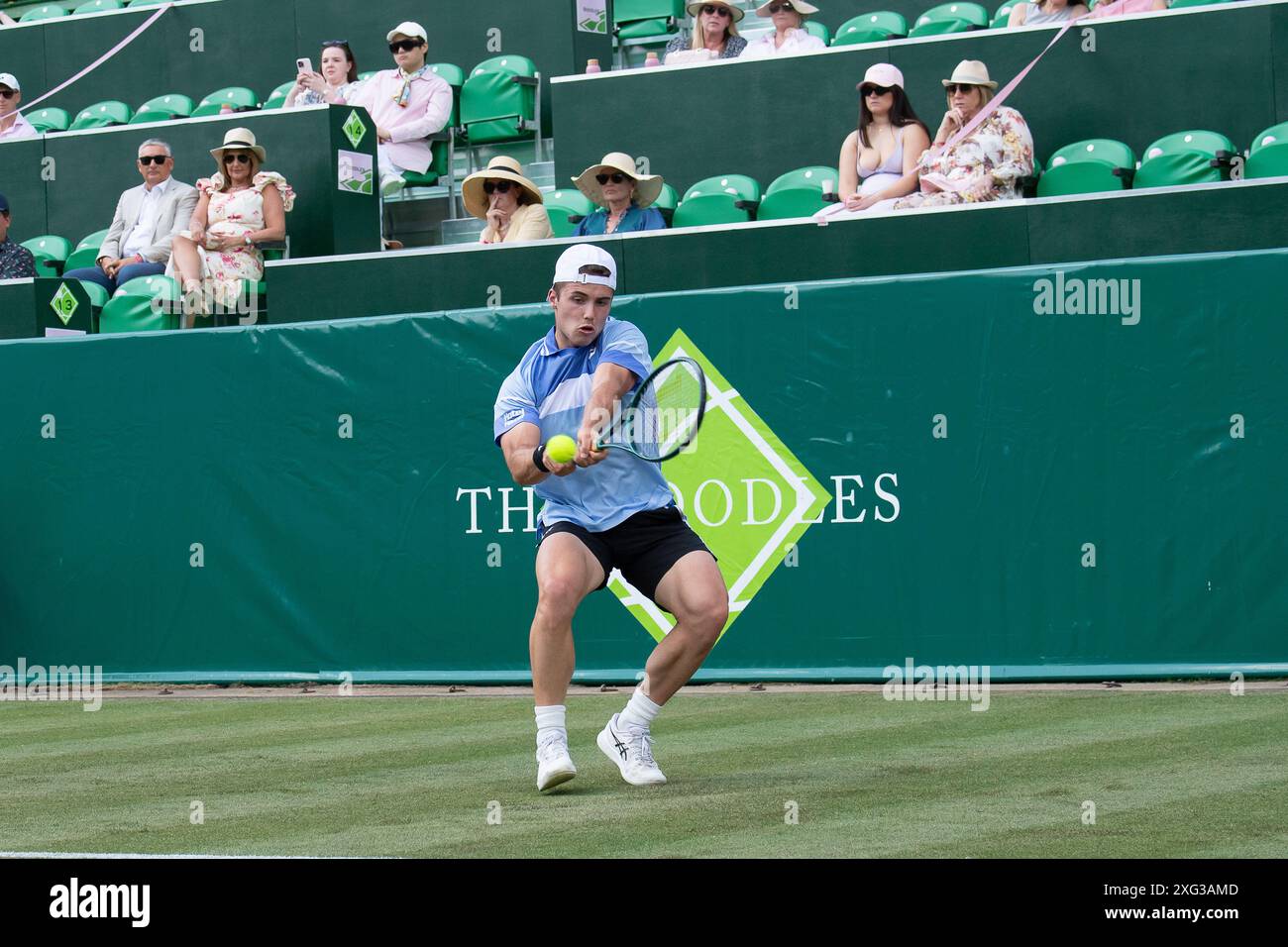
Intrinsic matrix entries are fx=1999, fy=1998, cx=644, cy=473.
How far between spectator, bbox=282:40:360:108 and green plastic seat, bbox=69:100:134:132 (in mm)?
2723

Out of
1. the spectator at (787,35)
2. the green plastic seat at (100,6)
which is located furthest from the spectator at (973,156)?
the green plastic seat at (100,6)

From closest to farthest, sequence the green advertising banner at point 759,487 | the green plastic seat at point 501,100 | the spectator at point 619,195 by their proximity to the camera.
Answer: the green advertising banner at point 759,487, the spectator at point 619,195, the green plastic seat at point 501,100

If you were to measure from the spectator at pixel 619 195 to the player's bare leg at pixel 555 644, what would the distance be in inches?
221

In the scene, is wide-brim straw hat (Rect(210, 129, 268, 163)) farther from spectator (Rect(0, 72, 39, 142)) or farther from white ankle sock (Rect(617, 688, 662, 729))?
white ankle sock (Rect(617, 688, 662, 729))

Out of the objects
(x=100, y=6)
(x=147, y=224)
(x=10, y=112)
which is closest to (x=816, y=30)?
(x=147, y=224)

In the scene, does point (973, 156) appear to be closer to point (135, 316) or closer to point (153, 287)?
point (153, 287)

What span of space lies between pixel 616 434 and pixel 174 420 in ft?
19.2

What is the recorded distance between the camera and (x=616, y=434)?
6.99 metres

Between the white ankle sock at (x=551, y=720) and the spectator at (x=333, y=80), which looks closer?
the white ankle sock at (x=551, y=720)

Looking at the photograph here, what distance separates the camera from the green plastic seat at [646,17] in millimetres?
16266

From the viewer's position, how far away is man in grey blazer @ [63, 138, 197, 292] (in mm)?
14242

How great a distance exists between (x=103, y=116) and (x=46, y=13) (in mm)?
2913

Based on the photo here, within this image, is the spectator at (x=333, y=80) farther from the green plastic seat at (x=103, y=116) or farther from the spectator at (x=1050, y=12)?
the spectator at (x=1050, y=12)

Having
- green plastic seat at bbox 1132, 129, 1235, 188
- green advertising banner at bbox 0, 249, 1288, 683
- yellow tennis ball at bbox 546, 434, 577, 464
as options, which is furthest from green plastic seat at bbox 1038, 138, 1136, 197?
yellow tennis ball at bbox 546, 434, 577, 464
